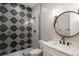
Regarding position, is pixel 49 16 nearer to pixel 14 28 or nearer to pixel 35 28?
pixel 35 28

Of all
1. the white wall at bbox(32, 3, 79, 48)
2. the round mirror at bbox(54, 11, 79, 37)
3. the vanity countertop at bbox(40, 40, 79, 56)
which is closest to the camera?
the vanity countertop at bbox(40, 40, 79, 56)

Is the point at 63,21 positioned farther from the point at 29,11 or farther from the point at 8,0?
the point at 29,11

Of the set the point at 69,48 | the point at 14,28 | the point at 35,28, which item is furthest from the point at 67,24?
the point at 14,28

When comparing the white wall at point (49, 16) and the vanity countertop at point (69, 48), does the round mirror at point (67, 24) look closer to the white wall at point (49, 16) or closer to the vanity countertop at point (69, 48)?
the white wall at point (49, 16)

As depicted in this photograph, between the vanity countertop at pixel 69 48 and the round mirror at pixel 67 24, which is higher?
the round mirror at pixel 67 24

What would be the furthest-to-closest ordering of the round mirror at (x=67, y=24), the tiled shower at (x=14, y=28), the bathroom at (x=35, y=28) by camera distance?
the tiled shower at (x=14, y=28)
the bathroom at (x=35, y=28)
the round mirror at (x=67, y=24)

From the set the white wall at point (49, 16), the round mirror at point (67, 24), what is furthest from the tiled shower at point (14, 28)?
the round mirror at point (67, 24)

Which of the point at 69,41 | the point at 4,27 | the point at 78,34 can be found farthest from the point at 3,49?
the point at 78,34

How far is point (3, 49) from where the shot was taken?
2371mm

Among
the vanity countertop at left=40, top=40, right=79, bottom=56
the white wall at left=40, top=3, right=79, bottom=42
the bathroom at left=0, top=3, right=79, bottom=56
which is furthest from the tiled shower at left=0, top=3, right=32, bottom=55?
the vanity countertop at left=40, top=40, right=79, bottom=56

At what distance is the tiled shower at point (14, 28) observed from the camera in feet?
7.69

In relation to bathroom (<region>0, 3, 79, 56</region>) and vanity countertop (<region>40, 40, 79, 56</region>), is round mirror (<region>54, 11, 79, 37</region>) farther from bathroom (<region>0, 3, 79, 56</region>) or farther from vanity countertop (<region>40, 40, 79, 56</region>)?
vanity countertop (<region>40, 40, 79, 56</region>)

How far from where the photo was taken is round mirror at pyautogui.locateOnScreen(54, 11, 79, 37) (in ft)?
4.92

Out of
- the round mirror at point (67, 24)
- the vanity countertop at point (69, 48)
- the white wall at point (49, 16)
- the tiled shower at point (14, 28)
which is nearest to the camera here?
the vanity countertop at point (69, 48)
